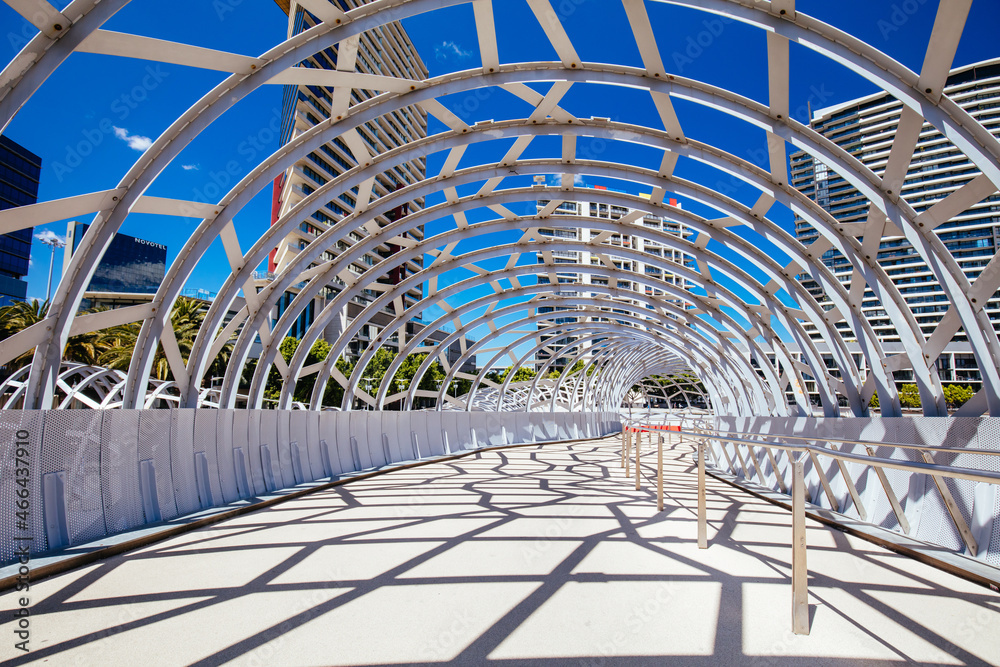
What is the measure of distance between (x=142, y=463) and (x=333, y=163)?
70996 millimetres

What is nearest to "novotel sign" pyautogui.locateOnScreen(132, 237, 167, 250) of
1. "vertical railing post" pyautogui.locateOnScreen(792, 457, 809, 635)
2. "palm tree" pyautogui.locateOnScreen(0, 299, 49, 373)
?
"palm tree" pyautogui.locateOnScreen(0, 299, 49, 373)

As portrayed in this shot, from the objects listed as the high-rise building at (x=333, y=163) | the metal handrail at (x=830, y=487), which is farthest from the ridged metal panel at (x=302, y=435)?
the high-rise building at (x=333, y=163)

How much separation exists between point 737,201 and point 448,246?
7820 mm

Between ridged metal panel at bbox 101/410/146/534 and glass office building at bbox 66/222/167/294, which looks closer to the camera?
ridged metal panel at bbox 101/410/146/534

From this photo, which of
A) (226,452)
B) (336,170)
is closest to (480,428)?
(226,452)

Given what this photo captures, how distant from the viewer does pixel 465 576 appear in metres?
5.16

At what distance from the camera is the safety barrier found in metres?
5.50

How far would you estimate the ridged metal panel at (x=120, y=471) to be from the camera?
648cm

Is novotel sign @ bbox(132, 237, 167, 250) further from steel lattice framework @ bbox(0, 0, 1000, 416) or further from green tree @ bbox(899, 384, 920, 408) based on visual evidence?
green tree @ bbox(899, 384, 920, 408)

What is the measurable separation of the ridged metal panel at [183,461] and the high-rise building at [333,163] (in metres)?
38.8

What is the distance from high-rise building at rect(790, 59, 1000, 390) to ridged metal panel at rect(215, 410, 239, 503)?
8495 cm

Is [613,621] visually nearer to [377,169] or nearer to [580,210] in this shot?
[377,169]

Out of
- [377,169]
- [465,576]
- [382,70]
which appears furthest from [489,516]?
[382,70]

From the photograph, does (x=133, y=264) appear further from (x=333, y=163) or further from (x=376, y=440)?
(x=376, y=440)
